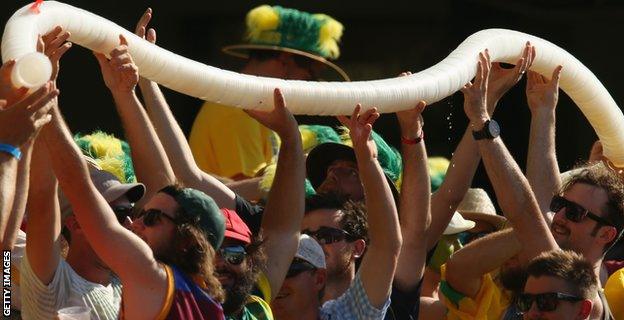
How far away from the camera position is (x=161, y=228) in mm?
4715

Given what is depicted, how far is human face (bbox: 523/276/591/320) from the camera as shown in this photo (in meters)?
5.36

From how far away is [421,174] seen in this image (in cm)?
561

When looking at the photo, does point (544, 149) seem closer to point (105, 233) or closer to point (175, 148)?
point (175, 148)

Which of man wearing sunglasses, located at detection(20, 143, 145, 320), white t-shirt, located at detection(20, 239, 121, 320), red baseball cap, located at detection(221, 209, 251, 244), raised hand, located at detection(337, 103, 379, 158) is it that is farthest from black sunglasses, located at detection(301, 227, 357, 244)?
white t-shirt, located at detection(20, 239, 121, 320)

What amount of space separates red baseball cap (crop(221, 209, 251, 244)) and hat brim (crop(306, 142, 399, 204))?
1037mm

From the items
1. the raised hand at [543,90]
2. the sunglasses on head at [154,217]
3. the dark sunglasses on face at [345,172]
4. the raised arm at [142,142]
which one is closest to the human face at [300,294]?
the raised arm at [142,142]

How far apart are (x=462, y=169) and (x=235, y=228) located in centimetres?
121

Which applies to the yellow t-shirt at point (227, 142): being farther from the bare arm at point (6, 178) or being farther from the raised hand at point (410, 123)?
the bare arm at point (6, 178)

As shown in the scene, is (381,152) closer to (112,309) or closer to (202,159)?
(202,159)

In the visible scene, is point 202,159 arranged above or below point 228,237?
below

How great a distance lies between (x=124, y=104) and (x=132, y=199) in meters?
0.37

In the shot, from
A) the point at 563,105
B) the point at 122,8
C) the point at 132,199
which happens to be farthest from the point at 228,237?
the point at 563,105

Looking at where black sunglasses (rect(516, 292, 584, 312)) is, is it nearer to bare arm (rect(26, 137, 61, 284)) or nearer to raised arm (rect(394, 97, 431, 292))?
raised arm (rect(394, 97, 431, 292))

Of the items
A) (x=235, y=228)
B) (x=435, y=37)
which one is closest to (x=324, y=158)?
(x=235, y=228)
